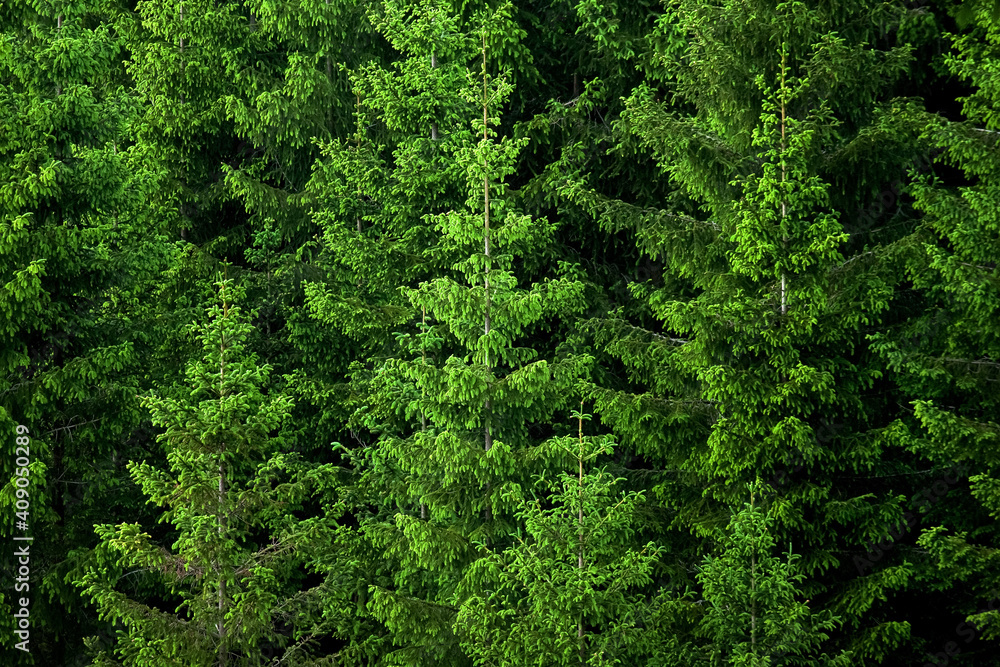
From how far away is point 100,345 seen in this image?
14477 mm

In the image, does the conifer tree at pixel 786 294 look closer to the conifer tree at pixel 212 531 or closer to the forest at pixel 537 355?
the forest at pixel 537 355

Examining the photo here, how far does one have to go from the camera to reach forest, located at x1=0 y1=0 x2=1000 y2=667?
1138 cm

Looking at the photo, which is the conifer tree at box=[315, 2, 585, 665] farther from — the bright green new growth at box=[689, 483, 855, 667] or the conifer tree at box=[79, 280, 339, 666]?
the bright green new growth at box=[689, 483, 855, 667]

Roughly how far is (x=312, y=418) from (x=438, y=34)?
19.7 ft

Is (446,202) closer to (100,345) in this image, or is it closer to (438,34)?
(438,34)

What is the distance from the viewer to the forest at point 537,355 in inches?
448

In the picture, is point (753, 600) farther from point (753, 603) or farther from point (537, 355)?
point (537, 355)

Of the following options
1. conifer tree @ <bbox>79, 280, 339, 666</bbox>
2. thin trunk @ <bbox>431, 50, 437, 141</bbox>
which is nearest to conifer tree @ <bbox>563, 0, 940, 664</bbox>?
thin trunk @ <bbox>431, 50, 437, 141</bbox>

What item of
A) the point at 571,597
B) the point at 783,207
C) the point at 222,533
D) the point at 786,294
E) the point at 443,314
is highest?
the point at 783,207

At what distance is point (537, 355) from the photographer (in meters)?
14.8

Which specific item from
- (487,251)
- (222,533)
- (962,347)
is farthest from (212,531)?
(962,347)

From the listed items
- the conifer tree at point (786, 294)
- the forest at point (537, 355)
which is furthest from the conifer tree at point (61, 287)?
the conifer tree at point (786, 294)

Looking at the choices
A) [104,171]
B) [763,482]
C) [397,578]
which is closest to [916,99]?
[763,482]

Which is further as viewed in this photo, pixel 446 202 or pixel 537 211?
pixel 537 211
